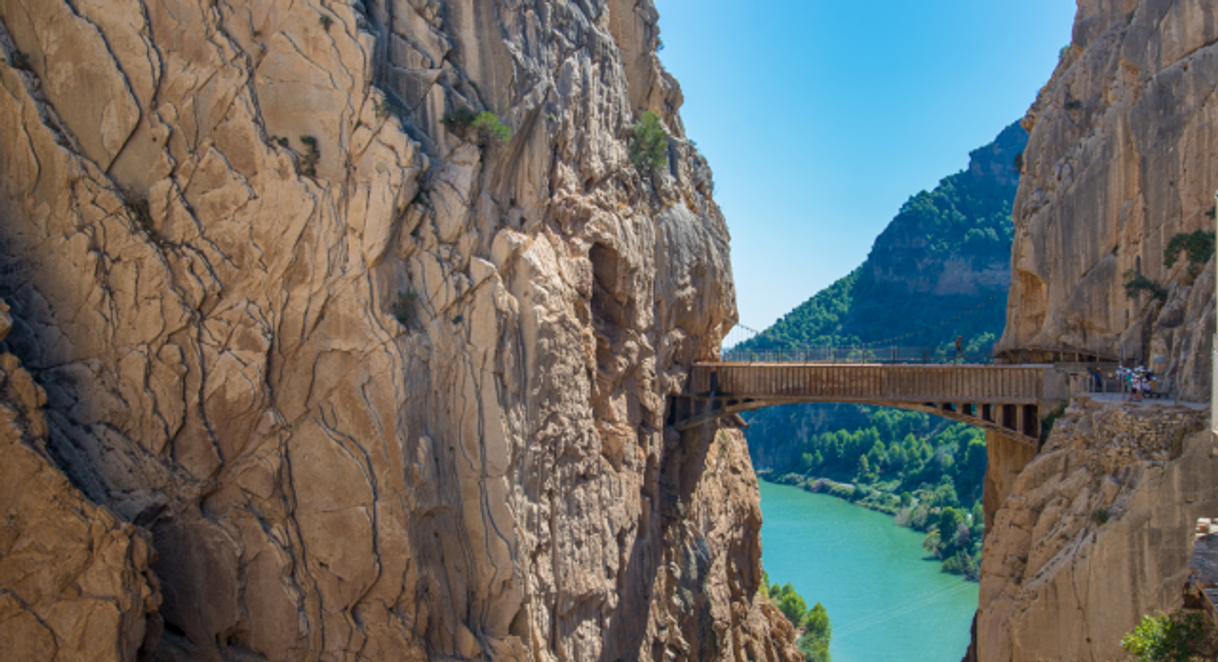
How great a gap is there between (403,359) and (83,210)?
5971 millimetres

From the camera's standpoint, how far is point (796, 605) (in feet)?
151

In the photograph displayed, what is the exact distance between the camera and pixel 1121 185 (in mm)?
23531

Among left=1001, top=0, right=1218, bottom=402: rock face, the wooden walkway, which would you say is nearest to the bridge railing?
the wooden walkway

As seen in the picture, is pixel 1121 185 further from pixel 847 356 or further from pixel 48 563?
pixel 48 563

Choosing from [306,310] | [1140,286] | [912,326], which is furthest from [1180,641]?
[912,326]

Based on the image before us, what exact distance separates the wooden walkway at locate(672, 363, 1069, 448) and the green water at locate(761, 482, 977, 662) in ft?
77.3

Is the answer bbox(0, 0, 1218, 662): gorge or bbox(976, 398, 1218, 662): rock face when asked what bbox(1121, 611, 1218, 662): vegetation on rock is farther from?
bbox(0, 0, 1218, 662): gorge

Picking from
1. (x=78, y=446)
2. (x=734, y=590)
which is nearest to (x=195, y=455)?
(x=78, y=446)

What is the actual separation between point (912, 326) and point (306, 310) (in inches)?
3855

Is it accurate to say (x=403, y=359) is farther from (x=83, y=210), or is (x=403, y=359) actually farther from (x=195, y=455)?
(x=83, y=210)

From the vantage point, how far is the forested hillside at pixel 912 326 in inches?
3145

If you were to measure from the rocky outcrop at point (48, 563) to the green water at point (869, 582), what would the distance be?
38696 millimetres

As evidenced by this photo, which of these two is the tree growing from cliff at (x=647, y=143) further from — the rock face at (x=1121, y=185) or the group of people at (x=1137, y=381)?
the group of people at (x=1137, y=381)

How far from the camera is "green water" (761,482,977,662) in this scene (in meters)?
44.2
